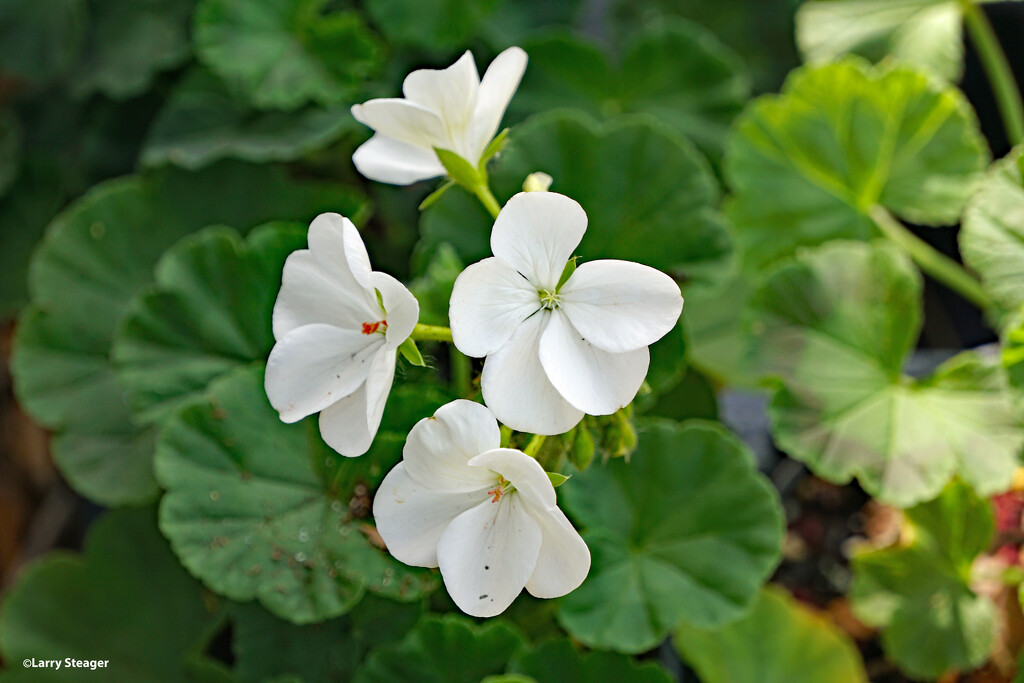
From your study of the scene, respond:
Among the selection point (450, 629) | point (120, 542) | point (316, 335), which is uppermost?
point (316, 335)

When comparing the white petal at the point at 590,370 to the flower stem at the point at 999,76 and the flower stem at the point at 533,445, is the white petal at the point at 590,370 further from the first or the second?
the flower stem at the point at 999,76

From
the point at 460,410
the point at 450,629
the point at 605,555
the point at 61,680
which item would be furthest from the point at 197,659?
the point at 460,410

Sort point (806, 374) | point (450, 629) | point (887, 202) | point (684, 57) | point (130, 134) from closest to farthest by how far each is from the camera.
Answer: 1. point (450, 629)
2. point (806, 374)
3. point (887, 202)
4. point (684, 57)
5. point (130, 134)

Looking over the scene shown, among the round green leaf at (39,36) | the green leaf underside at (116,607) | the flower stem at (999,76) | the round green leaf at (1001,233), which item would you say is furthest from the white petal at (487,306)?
the round green leaf at (39,36)

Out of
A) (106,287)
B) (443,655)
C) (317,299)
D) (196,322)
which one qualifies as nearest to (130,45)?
(106,287)

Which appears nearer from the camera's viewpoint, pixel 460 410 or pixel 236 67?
pixel 460 410

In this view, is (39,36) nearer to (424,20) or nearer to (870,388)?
(424,20)

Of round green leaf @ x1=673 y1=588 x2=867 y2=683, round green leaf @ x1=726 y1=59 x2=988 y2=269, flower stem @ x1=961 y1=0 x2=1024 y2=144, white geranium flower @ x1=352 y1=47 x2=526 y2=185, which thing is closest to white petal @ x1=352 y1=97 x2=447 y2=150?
white geranium flower @ x1=352 y1=47 x2=526 y2=185

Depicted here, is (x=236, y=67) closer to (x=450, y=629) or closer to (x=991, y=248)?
(x=450, y=629)
